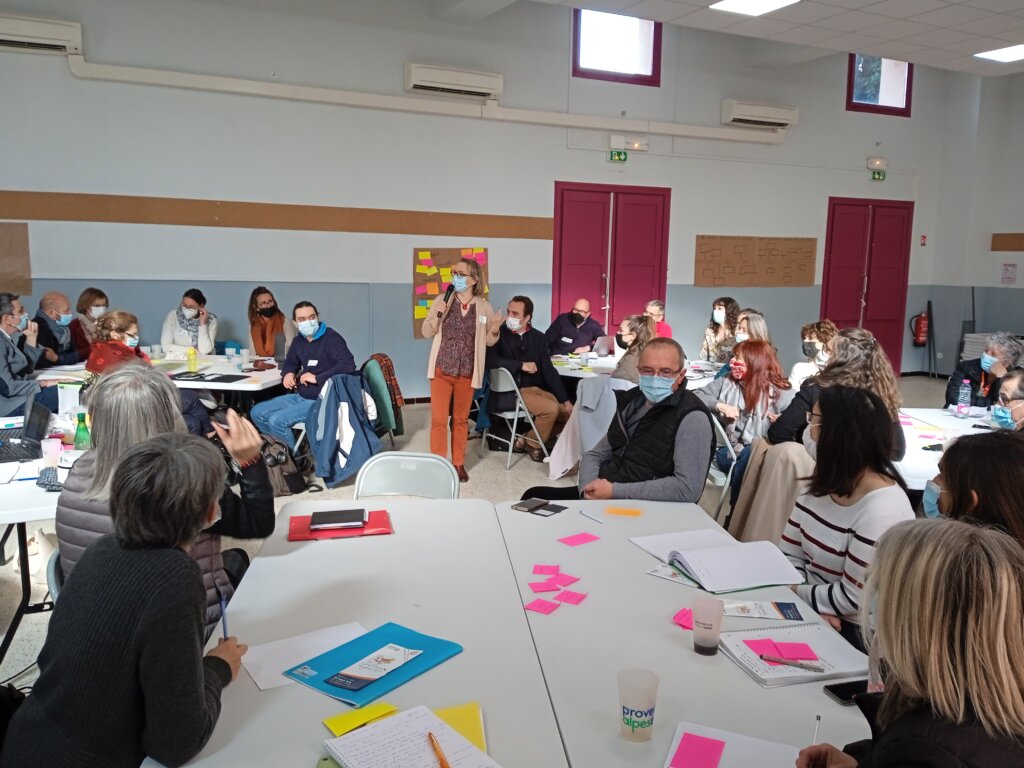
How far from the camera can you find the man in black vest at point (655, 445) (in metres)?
3.03

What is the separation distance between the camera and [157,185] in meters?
7.05

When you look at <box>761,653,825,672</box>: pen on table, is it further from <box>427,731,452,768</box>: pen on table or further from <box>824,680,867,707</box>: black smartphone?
<box>427,731,452,768</box>: pen on table

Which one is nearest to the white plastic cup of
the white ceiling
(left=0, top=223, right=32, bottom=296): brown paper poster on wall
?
the white ceiling

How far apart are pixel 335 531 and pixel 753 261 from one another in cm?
819

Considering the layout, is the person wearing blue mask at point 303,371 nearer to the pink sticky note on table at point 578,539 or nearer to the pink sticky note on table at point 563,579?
the pink sticky note on table at point 578,539

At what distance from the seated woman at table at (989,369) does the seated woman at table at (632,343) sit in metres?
2.19

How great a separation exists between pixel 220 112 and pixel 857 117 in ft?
25.5

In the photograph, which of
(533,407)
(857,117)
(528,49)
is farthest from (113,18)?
(857,117)

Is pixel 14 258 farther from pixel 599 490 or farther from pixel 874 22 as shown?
pixel 874 22

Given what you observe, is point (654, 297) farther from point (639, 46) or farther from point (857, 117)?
point (857, 117)

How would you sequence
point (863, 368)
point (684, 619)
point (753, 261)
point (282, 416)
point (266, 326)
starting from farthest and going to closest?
point (753, 261)
point (266, 326)
point (282, 416)
point (863, 368)
point (684, 619)

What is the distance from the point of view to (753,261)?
31.4 ft

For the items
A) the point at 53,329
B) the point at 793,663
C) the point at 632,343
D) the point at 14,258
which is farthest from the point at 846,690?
the point at 14,258

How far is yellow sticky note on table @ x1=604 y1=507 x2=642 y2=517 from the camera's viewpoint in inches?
109
